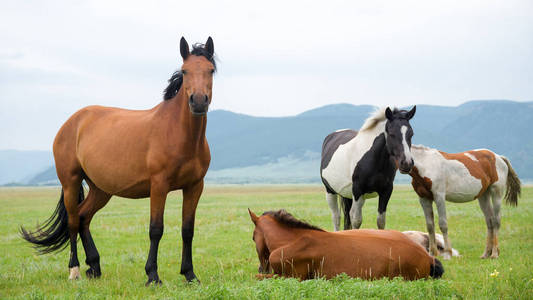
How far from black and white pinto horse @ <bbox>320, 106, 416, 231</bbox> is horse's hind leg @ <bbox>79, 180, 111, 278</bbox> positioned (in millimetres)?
4625

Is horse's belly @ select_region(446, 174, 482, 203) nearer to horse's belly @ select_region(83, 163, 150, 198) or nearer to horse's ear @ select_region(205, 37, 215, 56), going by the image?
horse's ear @ select_region(205, 37, 215, 56)

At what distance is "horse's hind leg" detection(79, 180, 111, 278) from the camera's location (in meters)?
7.97

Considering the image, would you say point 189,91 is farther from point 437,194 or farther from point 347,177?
point 437,194

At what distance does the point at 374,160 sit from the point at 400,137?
2.79 feet

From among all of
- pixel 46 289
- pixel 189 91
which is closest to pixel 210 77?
pixel 189 91

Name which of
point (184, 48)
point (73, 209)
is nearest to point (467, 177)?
point (184, 48)

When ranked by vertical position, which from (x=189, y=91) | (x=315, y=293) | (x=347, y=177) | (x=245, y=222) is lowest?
(x=245, y=222)

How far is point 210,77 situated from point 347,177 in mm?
4315

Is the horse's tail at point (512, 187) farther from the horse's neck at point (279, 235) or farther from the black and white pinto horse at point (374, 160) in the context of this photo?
the horse's neck at point (279, 235)

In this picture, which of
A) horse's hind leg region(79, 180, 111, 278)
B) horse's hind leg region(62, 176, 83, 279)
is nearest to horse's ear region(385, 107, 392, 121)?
horse's hind leg region(79, 180, 111, 278)

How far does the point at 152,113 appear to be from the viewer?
24.5 ft

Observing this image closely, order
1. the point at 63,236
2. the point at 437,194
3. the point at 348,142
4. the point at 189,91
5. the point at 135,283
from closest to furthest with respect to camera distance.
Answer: the point at 189,91, the point at 135,283, the point at 63,236, the point at 437,194, the point at 348,142

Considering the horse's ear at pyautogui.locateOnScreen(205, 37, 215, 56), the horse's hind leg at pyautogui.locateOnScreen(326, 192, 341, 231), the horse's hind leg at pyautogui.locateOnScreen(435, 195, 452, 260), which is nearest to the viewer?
the horse's ear at pyautogui.locateOnScreen(205, 37, 215, 56)

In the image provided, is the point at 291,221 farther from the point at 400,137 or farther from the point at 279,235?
the point at 400,137
